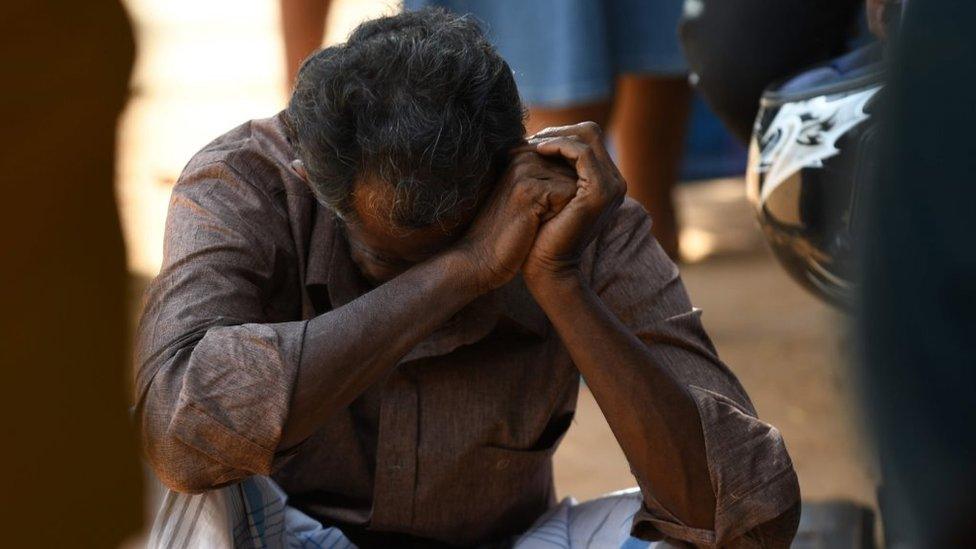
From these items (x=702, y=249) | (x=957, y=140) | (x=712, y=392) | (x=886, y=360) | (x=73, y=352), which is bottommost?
(x=702, y=249)

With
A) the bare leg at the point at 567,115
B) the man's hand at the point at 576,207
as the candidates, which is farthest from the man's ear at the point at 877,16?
the bare leg at the point at 567,115

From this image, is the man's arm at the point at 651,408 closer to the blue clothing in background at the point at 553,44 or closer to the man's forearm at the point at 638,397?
the man's forearm at the point at 638,397

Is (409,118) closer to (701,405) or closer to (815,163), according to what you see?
(701,405)

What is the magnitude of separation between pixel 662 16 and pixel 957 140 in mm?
3340

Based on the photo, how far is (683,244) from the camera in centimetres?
632

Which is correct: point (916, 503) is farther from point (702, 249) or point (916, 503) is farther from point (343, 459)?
point (702, 249)

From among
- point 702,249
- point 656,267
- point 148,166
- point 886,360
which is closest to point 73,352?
point 656,267

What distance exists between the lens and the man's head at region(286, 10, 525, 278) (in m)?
2.02

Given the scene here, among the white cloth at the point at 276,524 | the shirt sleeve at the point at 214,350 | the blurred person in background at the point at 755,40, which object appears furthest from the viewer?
the blurred person in background at the point at 755,40

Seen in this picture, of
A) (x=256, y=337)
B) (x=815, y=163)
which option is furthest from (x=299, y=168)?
(x=815, y=163)

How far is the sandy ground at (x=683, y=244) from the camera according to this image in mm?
3939

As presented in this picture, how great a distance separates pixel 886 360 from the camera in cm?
108

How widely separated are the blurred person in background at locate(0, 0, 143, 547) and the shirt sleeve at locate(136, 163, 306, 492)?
8 cm

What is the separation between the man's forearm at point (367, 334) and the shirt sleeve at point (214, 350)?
0.09 feet
